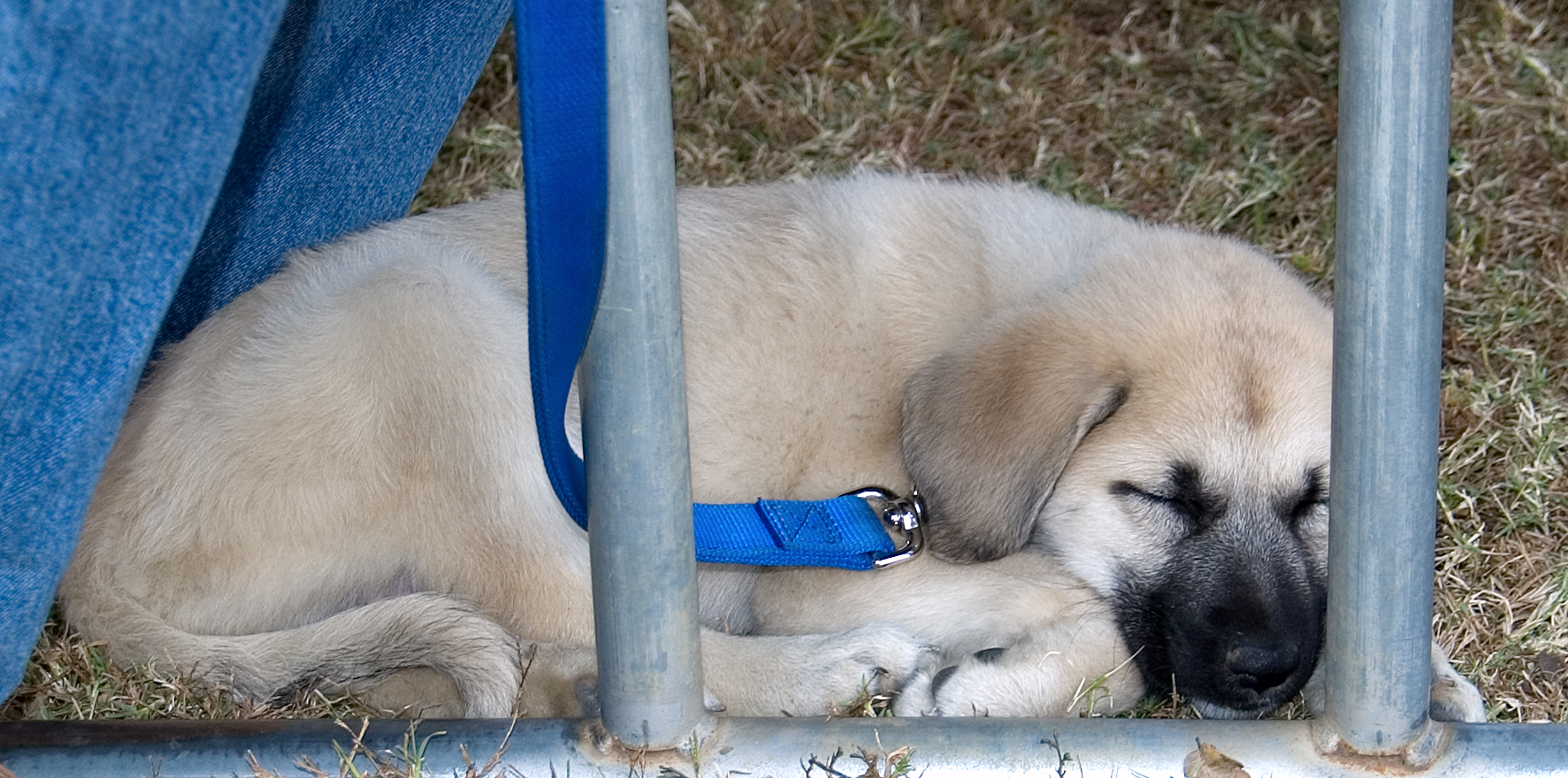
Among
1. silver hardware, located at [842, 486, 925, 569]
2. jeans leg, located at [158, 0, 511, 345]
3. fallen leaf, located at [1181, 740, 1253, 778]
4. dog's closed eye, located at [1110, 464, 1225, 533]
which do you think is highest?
jeans leg, located at [158, 0, 511, 345]

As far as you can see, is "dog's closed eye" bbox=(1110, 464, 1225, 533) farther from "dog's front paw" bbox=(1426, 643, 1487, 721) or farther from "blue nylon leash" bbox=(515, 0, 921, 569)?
"blue nylon leash" bbox=(515, 0, 921, 569)

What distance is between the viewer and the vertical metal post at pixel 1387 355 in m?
1.52

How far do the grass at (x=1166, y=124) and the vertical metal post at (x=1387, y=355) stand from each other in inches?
57.4

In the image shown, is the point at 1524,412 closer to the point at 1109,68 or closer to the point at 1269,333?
the point at 1269,333

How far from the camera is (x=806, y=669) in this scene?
2373 millimetres

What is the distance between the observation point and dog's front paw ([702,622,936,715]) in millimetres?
2342

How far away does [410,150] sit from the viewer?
3.03 metres

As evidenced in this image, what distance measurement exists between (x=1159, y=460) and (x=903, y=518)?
465mm

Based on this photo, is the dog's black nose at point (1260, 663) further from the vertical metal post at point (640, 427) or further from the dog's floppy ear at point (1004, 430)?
the vertical metal post at point (640, 427)

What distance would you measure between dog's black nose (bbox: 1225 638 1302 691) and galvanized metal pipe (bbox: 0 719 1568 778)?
46 cm

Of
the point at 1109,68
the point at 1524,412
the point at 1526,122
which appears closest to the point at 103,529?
the point at 1524,412

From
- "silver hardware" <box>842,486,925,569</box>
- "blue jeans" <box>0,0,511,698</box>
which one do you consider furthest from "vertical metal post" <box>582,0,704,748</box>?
"silver hardware" <box>842,486,925,569</box>

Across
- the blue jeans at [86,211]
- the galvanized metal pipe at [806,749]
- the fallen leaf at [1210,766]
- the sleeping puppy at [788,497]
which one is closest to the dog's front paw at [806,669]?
the sleeping puppy at [788,497]

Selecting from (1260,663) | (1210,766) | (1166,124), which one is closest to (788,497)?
(1260,663)
